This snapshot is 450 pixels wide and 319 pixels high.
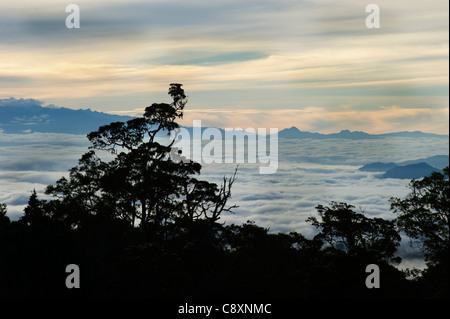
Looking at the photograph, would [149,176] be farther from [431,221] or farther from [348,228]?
[431,221]

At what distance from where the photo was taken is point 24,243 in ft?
116

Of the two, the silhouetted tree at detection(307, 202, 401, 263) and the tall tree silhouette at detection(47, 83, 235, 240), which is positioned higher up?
the tall tree silhouette at detection(47, 83, 235, 240)

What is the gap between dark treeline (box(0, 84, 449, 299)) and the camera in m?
34.5

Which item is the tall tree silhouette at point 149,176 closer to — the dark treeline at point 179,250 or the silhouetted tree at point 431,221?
the dark treeline at point 179,250

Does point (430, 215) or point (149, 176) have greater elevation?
point (149, 176)

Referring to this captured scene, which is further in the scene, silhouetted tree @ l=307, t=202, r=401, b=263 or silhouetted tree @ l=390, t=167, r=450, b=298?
silhouetted tree @ l=307, t=202, r=401, b=263

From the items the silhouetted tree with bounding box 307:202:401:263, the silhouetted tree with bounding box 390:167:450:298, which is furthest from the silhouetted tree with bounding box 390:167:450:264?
the silhouetted tree with bounding box 307:202:401:263

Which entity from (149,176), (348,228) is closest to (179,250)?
(149,176)

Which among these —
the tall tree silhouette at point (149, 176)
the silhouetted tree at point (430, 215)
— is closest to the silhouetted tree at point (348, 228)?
the tall tree silhouette at point (149, 176)

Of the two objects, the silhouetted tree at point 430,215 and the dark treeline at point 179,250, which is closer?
the dark treeline at point 179,250

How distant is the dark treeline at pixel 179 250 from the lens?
113 feet

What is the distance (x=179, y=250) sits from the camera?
43656mm

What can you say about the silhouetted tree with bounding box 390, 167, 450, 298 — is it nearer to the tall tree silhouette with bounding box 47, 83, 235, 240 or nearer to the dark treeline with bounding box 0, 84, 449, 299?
the dark treeline with bounding box 0, 84, 449, 299
